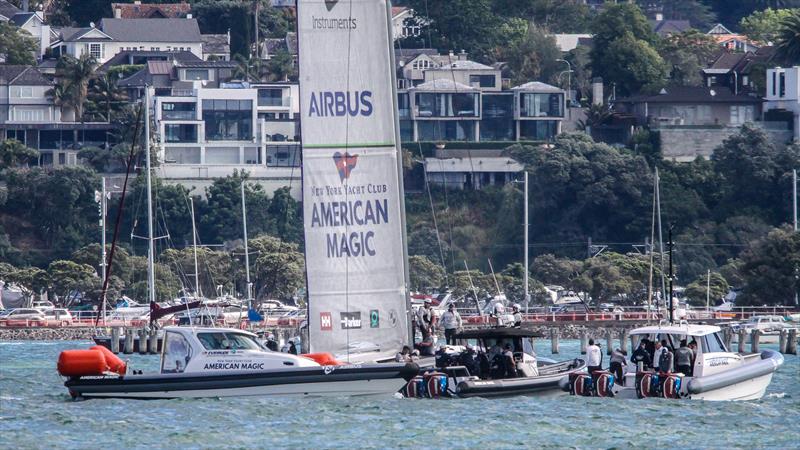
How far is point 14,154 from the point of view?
5221 inches

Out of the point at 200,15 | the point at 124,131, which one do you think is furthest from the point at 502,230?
the point at 200,15

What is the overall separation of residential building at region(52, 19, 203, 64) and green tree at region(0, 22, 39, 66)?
108 inches

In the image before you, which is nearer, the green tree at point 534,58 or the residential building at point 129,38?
the green tree at point 534,58

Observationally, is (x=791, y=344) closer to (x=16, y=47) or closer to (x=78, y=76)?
(x=78, y=76)

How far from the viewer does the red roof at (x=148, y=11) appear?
177750mm

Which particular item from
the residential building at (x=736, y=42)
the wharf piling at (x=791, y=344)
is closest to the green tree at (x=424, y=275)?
the wharf piling at (x=791, y=344)

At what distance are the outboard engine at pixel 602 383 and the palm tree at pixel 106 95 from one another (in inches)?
4309

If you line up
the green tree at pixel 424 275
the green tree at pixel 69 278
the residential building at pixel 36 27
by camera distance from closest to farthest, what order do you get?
the green tree at pixel 69 278 < the green tree at pixel 424 275 < the residential building at pixel 36 27

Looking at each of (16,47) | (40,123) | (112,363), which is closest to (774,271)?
(112,363)

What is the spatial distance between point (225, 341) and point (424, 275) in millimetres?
64992

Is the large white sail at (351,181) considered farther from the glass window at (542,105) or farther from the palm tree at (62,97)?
the palm tree at (62,97)

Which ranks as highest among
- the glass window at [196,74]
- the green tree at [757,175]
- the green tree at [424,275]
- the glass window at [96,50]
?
the glass window at [96,50]

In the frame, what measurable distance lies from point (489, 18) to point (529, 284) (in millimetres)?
73078

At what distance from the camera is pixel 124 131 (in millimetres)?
137250
